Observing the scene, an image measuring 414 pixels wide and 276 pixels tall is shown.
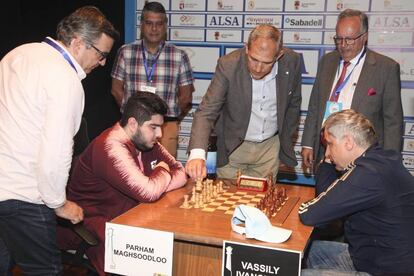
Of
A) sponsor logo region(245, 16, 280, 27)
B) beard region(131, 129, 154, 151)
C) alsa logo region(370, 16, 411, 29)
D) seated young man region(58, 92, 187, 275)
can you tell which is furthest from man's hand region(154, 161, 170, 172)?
alsa logo region(370, 16, 411, 29)

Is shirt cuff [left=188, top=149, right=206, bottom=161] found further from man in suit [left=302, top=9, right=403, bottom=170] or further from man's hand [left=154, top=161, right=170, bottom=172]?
man in suit [left=302, top=9, right=403, bottom=170]

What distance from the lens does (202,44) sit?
4859 millimetres

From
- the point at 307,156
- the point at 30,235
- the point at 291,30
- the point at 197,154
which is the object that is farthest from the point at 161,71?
the point at 30,235

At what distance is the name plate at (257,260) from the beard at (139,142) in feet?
3.11

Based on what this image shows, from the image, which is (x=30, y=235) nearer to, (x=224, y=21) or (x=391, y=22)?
(x=224, y=21)

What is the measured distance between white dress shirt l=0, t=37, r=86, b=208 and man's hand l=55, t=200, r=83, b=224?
3.1 inches

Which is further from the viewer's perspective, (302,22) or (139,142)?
(302,22)

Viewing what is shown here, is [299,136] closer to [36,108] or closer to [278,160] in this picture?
[278,160]

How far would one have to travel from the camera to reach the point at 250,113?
3.19 metres

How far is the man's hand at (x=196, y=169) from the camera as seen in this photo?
269cm

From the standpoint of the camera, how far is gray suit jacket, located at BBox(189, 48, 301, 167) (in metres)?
3.12

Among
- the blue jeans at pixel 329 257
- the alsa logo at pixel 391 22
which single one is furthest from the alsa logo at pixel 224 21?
the blue jeans at pixel 329 257

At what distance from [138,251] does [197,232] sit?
0.27 meters

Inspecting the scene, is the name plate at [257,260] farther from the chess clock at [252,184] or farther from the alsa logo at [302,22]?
the alsa logo at [302,22]
